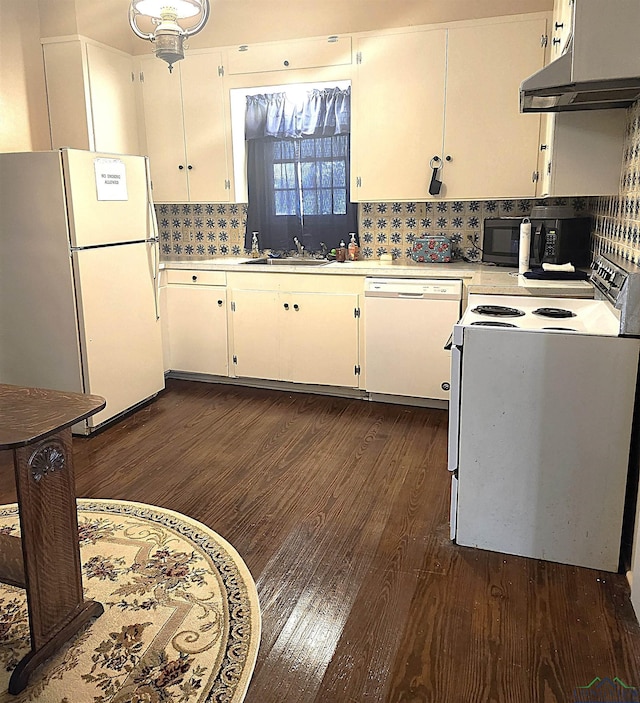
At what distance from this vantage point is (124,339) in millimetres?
3807

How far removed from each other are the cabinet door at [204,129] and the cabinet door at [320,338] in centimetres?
105

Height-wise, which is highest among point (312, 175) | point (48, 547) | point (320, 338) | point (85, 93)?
point (85, 93)

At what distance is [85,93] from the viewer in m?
4.06

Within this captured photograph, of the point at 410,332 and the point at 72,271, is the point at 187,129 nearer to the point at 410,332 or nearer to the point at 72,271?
the point at 72,271

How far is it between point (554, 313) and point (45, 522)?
2070mm

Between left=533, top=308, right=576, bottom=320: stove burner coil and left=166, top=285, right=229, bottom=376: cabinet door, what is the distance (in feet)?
7.65

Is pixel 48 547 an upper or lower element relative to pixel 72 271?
lower

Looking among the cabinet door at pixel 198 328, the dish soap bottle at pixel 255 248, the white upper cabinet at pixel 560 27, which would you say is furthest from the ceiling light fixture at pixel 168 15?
the dish soap bottle at pixel 255 248

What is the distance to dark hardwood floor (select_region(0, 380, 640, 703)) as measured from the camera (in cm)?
174

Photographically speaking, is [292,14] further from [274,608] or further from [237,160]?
[274,608]

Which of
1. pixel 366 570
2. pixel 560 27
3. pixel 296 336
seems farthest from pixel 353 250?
pixel 366 570

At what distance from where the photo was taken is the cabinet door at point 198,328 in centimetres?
437

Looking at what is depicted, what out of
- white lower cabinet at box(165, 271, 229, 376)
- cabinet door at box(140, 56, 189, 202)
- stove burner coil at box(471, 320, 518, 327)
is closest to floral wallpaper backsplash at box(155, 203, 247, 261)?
cabinet door at box(140, 56, 189, 202)

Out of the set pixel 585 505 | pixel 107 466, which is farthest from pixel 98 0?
pixel 585 505
